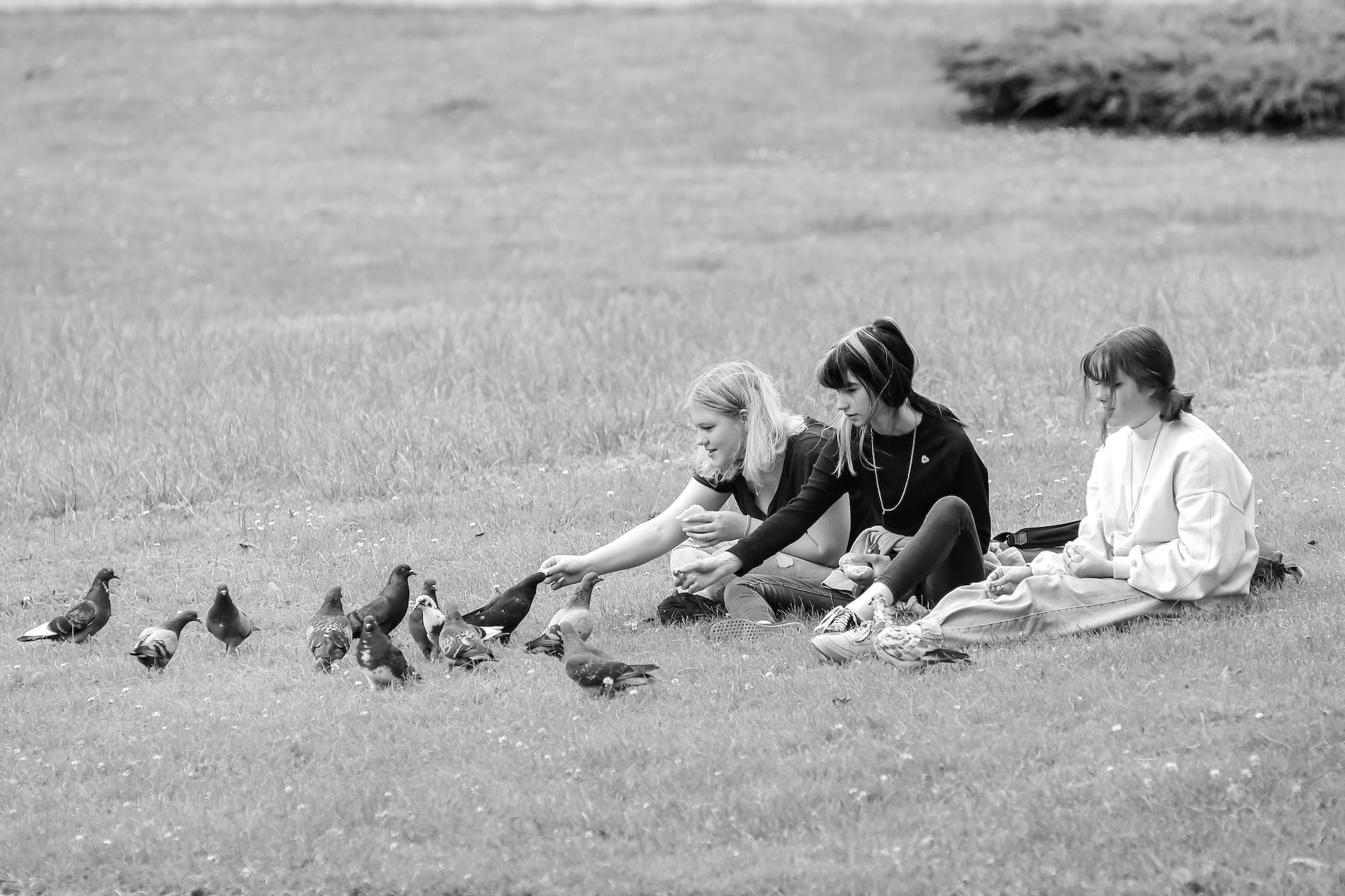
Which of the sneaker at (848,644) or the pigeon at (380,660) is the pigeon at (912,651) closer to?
the sneaker at (848,644)

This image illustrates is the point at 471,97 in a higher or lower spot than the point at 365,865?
higher

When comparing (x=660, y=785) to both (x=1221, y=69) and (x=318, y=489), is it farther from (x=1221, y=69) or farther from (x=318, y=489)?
(x=1221, y=69)

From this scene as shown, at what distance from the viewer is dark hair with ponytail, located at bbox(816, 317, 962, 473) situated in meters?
6.62

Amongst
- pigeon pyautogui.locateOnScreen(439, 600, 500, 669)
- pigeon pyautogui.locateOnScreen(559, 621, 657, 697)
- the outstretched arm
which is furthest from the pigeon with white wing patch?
pigeon pyautogui.locateOnScreen(559, 621, 657, 697)

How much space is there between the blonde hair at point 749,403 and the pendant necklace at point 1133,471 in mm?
1655

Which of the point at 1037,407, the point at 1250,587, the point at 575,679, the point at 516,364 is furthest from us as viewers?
the point at 516,364

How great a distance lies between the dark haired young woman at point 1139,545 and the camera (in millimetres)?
6219

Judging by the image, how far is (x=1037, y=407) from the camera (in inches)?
448

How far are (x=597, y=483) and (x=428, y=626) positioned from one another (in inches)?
136

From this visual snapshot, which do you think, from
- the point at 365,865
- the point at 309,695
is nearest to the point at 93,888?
the point at 365,865

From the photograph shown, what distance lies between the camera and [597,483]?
33.8 feet

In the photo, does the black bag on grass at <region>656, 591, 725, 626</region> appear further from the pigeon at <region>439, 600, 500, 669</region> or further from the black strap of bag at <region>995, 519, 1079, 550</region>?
the black strap of bag at <region>995, 519, 1079, 550</region>

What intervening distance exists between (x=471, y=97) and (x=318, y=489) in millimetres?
22856

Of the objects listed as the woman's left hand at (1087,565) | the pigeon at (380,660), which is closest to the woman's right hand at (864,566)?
the woman's left hand at (1087,565)
